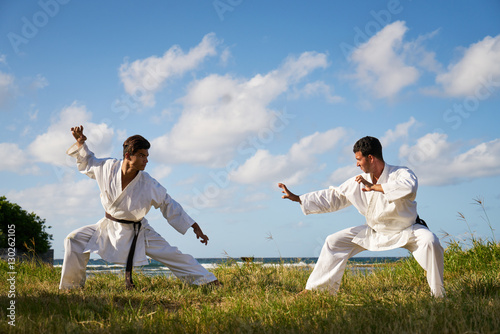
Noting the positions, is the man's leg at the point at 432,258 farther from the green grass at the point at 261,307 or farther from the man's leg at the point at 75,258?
the man's leg at the point at 75,258

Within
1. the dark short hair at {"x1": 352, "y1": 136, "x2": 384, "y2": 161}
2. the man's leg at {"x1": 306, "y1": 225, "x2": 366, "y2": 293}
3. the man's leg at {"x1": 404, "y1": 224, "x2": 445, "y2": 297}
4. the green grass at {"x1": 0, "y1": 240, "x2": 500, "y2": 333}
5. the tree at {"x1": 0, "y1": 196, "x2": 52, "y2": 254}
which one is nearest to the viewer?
the green grass at {"x1": 0, "y1": 240, "x2": 500, "y2": 333}

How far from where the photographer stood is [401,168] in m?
4.92

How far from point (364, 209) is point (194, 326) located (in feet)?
8.43

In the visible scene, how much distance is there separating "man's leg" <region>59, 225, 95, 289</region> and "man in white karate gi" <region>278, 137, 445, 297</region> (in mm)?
2610

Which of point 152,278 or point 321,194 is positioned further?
point 152,278

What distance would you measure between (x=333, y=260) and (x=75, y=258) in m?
3.18

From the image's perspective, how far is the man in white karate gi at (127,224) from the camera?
555cm

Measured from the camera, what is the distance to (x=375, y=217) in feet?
16.3

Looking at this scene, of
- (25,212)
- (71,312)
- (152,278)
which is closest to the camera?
(71,312)

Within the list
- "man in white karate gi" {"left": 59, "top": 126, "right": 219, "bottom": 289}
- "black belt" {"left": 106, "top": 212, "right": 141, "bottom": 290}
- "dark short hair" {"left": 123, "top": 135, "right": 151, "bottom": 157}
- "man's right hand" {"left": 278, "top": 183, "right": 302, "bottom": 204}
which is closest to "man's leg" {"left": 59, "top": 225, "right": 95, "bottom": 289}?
"man in white karate gi" {"left": 59, "top": 126, "right": 219, "bottom": 289}

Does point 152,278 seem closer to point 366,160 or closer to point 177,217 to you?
point 177,217

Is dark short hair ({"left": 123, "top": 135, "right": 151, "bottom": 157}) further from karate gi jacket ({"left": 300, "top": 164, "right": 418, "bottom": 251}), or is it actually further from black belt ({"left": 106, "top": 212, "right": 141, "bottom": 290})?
karate gi jacket ({"left": 300, "top": 164, "right": 418, "bottom": 251})

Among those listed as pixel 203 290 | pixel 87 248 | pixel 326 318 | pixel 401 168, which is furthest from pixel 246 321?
pixel 87 248

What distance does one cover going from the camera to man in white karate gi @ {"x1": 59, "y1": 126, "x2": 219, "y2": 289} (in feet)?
18.2
